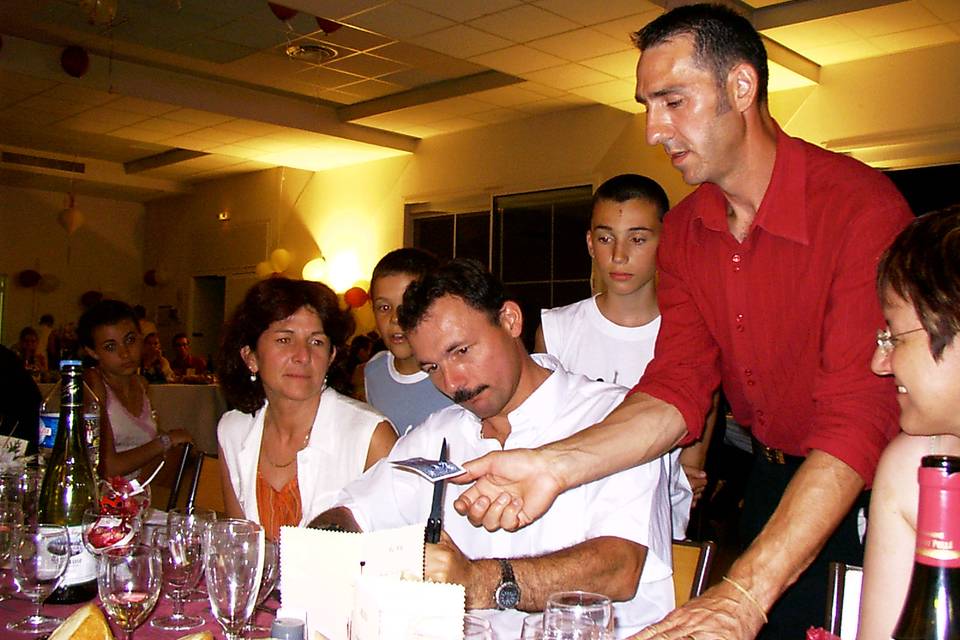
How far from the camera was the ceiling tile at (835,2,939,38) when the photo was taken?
6.05m

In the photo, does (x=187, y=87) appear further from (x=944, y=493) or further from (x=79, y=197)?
(x=944, y=493)

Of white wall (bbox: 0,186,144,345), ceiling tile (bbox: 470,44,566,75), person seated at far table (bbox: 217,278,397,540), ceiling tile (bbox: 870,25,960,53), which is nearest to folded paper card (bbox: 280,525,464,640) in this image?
person seated at far table (bbox: 217,278,397,540)

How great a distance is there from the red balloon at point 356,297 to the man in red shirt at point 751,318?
8.99 meters

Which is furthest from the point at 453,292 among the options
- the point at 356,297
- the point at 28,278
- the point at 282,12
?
the point at 28,278

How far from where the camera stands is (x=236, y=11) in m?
6.79

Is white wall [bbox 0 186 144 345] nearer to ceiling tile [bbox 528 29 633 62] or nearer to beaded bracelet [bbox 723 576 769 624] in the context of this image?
ceiling tile [bbox 528 29 633 62]

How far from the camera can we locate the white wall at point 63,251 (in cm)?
1427

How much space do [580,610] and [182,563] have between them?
0.91 m

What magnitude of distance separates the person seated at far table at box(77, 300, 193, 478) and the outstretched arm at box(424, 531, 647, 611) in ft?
8.92

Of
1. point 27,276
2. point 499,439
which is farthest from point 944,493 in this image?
point 27,276

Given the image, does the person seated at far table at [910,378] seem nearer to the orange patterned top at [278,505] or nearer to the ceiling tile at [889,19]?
the orange patterned top at [278,505]

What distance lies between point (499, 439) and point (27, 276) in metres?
14.1

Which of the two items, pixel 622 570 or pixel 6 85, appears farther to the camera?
pixel 6 85

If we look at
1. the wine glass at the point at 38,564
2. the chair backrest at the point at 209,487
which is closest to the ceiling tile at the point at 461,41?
the chair backrest at the point at 209,487
